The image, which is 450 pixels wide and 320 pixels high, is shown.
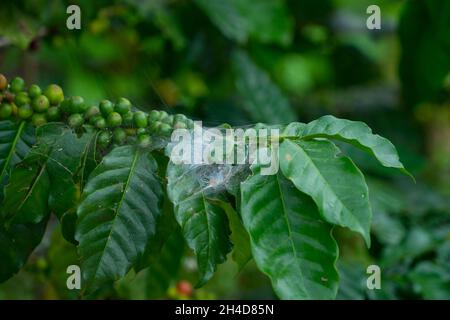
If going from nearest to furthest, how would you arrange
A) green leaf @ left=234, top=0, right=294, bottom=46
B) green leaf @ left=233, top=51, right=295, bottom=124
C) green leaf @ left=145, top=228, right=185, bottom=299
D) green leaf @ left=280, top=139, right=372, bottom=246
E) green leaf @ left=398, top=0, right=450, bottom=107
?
green leaf @ left=280, top=139, right=372, bottom=246 < green leaf @ left=145, top=228, right=185, bottom=299 < green leaf @ left=398, top=0, right=450, bottom=107 < green leaf @ left=233, top=51, right=295, bottom=124 < green leaf @ left=234, top=0, right=294, bottom=46

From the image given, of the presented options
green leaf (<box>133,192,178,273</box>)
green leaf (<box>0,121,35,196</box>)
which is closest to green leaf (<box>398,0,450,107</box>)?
green leaf (<box>133,192,178,273</box>)

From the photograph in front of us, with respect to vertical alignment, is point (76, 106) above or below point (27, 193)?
above

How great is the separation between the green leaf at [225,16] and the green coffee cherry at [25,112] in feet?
2.80

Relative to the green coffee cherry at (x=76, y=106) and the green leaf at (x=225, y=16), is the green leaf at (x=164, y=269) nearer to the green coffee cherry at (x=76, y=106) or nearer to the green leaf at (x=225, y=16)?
the green coffee cherry at (x=76, y=106)

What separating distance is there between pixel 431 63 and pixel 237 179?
3.56 feet

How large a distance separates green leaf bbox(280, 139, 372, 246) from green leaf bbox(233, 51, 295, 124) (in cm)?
98

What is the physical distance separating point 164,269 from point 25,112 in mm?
535

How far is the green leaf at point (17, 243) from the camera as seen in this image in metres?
1.08

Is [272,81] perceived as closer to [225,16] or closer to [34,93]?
[225,16]

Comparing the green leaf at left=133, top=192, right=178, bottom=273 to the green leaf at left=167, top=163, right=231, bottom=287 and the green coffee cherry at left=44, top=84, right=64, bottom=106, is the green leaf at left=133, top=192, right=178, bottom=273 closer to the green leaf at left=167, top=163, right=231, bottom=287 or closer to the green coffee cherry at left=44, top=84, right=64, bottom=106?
the green leaf at left=167, top=163, right=231, bottom=287

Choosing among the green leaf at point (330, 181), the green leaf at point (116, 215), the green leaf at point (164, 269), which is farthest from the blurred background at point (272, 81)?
the green leaf at point (330, 181)

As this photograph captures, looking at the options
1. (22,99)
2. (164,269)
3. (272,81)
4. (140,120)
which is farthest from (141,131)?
(272,81)

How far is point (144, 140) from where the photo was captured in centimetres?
101

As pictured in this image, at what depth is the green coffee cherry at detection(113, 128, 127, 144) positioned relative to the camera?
103 centimetres
